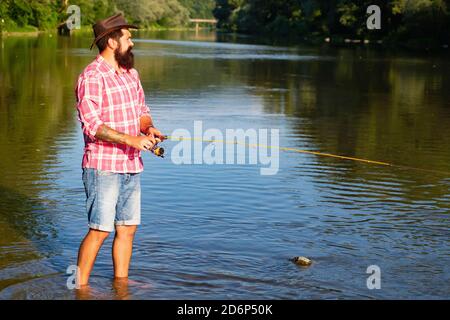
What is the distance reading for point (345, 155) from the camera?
13.4 meters

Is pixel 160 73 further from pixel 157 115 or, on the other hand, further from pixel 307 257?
pixel 307 257

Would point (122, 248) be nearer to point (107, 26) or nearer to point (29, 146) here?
point (107, 26)

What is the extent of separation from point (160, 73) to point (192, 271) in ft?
81.6

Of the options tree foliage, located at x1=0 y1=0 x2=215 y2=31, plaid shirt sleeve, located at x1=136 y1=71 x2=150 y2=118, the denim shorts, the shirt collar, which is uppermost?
tree foliage, located at x1=0 y1=0 x2=215 y2=31

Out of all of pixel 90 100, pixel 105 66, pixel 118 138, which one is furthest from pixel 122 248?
pixel 105 66

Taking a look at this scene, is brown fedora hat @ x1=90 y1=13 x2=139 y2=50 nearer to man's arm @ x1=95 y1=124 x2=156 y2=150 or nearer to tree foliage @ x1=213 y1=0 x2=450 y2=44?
man's arm @ x1=95 y1=124 x2=156 y2=150

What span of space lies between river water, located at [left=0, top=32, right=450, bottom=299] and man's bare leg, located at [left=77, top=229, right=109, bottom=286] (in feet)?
0.53

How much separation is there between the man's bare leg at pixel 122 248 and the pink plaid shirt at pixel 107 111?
472 mm

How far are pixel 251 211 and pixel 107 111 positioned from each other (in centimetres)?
351

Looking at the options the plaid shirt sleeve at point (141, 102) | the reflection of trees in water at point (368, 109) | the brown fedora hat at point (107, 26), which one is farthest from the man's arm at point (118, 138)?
the reflection of trees in water at point (368, 109)

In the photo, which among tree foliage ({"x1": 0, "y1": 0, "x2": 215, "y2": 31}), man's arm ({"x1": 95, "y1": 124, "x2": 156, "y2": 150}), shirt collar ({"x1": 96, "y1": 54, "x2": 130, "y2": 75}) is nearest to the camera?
man's arm ({"x1": 95, "y1": 124, "x2": 156, "y2": 150})

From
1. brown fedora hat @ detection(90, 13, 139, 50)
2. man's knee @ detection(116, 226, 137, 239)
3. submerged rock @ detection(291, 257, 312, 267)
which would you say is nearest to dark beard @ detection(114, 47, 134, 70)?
brown fedora hat @ detection(90, 13, 139, 50)

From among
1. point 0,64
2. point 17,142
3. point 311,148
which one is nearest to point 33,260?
point 17,142

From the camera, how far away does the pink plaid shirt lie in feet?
20.4
